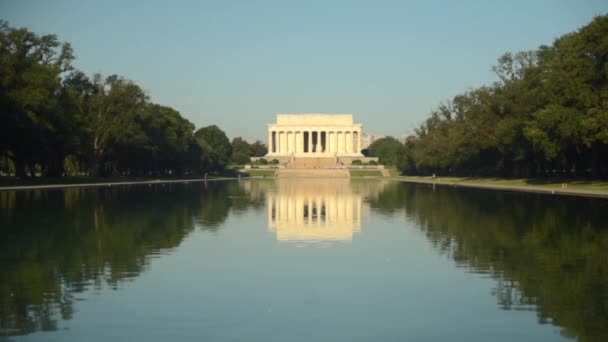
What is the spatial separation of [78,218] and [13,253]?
1106cm

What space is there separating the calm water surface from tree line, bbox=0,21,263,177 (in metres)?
36.7

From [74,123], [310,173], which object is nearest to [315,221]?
A: [74,123]

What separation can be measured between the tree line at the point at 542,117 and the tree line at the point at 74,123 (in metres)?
37.0

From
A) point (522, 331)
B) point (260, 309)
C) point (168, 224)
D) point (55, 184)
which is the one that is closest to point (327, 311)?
point (260, 309)

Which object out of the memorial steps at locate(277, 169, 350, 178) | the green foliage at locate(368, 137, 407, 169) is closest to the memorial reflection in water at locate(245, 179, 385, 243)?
the memorial steps at locate(277, 169, 350, 178)

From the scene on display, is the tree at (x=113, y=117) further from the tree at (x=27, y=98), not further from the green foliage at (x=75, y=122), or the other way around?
the tree at (x=27, y=98)

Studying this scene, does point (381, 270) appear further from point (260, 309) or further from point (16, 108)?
point (16, 108)

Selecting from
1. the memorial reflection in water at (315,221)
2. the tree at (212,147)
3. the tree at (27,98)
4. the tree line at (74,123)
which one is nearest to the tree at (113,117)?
the tree line at (74,123)

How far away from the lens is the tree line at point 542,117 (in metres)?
55.7

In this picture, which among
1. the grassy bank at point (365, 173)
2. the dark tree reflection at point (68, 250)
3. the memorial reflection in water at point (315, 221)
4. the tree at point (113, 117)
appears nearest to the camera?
the dark tree reflection at point (68, 250)

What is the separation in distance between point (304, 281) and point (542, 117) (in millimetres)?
46782

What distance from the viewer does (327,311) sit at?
11711 mm

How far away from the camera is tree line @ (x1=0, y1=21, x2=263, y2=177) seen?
200 feet

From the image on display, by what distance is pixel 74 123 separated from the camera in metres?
70.1
